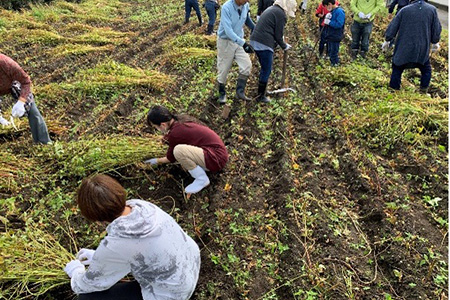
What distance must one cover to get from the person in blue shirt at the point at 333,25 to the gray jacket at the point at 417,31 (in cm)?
124

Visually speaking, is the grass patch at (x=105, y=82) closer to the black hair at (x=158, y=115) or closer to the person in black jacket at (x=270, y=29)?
the person in black jacket at (x=270, y=29)

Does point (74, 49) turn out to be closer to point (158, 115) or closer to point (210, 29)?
point (210, 29)

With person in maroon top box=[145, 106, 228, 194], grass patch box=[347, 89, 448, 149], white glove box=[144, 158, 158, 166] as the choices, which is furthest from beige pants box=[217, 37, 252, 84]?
white glove box=[144, 158, 158, 166]

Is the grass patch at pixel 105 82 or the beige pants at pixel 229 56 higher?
the beige pants at pixel 229 56

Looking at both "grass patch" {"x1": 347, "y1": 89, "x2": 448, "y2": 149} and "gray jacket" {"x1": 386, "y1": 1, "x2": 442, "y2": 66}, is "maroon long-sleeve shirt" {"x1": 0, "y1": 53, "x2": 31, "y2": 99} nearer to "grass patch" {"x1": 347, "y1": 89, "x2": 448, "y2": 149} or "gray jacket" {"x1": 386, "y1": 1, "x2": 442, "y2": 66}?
"grass patch" {"x1": 347, "y1": 89, "x2": 448, "y2": 149}

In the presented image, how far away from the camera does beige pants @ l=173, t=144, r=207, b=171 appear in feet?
11.0

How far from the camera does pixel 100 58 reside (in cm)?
698


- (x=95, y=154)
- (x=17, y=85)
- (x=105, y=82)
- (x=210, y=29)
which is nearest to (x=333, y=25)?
(x=210, y=29)

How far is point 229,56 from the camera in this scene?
4.95 meters

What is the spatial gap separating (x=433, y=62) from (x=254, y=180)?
5.41 m

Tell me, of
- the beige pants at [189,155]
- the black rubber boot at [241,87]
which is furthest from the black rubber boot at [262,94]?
the beige pants at [189,155]

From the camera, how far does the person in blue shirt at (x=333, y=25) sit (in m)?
6.19

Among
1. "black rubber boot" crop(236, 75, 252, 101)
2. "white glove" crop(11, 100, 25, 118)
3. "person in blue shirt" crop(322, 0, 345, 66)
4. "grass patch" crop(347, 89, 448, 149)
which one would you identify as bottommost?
"grass patch" crop(347, 89, 448, 149)

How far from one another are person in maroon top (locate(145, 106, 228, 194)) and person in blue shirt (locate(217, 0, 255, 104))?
5.79 feet
